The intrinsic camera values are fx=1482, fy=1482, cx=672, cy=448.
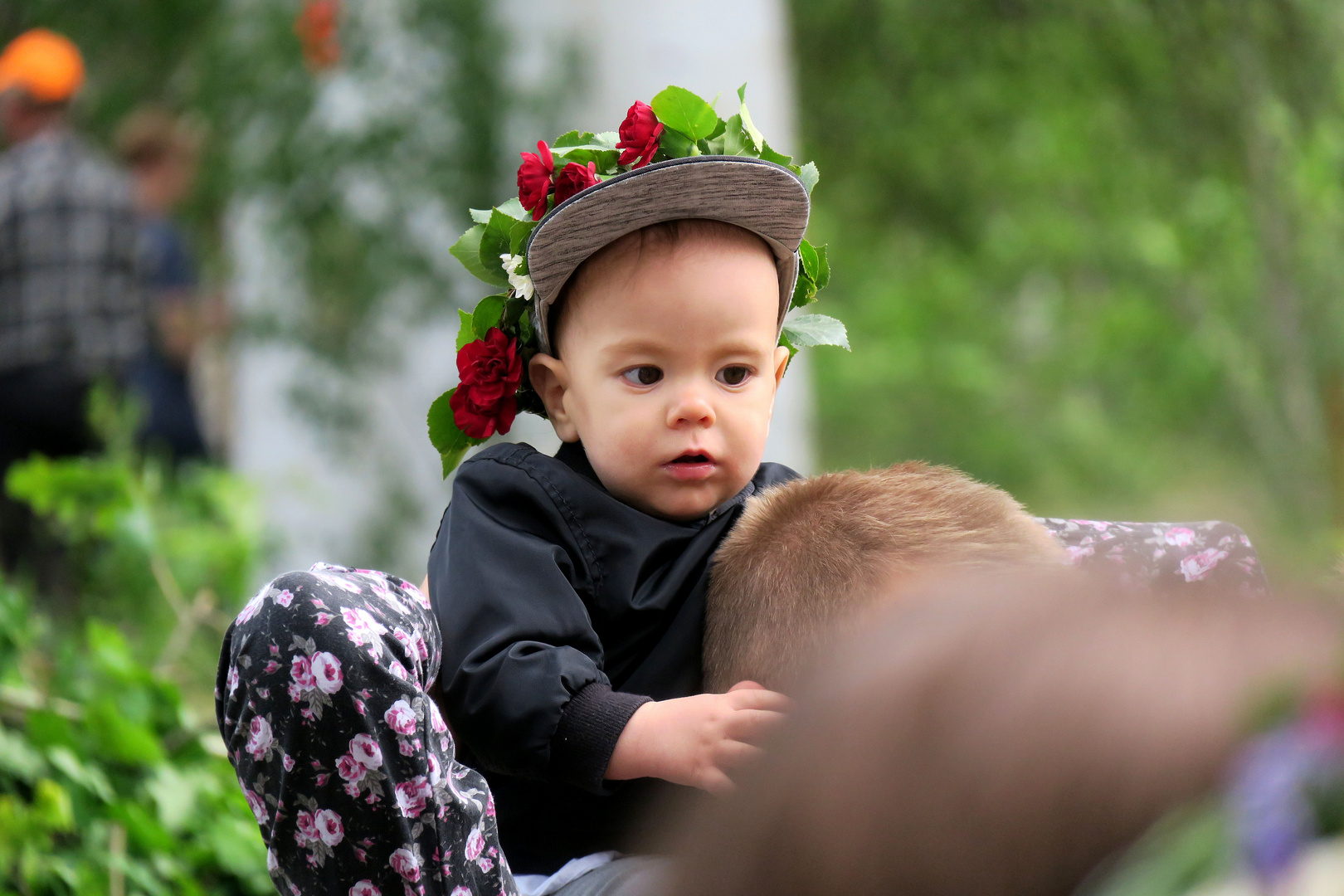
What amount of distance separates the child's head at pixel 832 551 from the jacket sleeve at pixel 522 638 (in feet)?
0.47

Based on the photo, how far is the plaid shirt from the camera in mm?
5484

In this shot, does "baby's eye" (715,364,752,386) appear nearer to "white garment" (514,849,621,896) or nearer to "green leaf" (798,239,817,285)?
"green leaf" (798,239,817,285)

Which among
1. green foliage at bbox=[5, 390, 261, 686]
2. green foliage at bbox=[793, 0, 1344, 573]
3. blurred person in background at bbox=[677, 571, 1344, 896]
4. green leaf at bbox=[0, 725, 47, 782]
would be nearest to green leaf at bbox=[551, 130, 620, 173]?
blurred person in background at bbox=[677, 571, 1344, 896]

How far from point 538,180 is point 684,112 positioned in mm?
194

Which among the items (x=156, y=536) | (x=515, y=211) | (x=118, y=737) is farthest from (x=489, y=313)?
(x=156, y=536)

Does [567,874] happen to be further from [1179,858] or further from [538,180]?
[1179,858]

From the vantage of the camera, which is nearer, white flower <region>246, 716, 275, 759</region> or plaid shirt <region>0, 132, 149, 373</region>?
white flower <region>246, 716, 275, 759</region>

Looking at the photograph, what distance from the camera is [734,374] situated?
1766 mm

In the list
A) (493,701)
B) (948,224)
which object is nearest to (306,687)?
(493,701)

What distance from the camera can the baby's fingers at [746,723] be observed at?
1.34 meters

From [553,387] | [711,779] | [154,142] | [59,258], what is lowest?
[711,779]

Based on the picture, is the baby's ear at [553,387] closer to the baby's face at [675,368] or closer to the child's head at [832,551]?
the baby's face at [675,368]

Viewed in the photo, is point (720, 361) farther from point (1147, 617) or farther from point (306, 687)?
point (1147, 617)

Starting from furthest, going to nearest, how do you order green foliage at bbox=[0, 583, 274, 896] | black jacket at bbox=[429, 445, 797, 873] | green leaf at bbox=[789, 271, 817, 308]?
green foliage at bbox=[0, 583, 274, 896]
green leaf at bbox=[789, 271, 817, 308]
black jacket at bbox=[429, 445, 797, 873]
